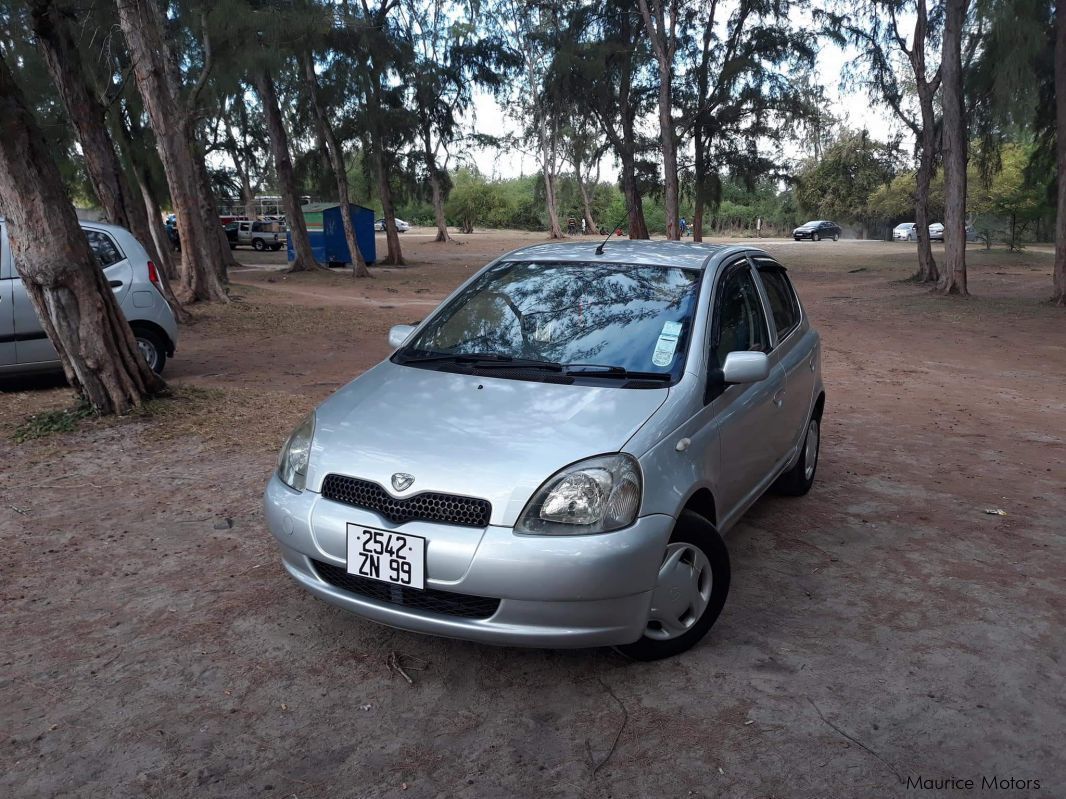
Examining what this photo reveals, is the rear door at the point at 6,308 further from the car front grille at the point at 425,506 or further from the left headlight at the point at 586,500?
the left headlight at the point at 586,500

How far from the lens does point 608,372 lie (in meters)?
3.91

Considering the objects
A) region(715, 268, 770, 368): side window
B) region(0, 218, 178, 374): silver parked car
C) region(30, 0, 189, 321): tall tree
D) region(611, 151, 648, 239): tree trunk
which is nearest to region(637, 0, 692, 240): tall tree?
region(611, 151, 648, 239): tree trunk

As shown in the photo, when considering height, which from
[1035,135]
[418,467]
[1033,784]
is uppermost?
[1035,135]

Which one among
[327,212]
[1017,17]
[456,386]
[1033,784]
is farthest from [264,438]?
[327,212]

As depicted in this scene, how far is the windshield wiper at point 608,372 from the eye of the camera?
3.85m

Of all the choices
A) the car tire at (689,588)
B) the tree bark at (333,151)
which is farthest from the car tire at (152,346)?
the tree bark at (333,151)

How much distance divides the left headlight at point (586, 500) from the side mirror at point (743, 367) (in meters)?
0.84

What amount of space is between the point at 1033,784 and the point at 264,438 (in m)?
5.52

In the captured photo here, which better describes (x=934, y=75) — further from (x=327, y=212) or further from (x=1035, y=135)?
(x=327, y=212)

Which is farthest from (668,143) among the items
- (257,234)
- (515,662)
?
(257,234)

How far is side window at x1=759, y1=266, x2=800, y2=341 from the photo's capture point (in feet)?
16.9

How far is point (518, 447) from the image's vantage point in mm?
3328

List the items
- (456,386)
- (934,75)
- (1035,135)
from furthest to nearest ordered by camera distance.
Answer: (934,75) < (1035,135) < (456,386)

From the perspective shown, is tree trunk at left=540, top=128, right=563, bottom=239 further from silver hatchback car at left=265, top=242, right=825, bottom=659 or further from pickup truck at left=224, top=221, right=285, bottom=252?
silver hatchback car at left=265, top=242, right=825, bottom=659
